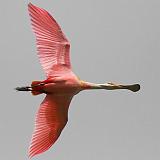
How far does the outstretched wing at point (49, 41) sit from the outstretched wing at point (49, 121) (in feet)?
1.38

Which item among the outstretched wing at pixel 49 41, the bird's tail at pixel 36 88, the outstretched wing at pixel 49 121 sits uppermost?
the outstretched wing at pixel 49 41

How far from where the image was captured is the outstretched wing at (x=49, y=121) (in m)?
15.0

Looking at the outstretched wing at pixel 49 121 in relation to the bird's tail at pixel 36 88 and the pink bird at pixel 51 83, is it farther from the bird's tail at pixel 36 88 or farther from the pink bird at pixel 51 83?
the bird's tail at pixel 36 88

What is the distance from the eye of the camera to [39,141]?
49.2 feet

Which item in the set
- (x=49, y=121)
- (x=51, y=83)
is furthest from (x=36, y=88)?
(x=49, y=121)

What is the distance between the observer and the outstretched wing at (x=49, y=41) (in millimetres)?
14828

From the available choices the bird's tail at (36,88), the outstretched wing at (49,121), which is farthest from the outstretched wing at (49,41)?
the outstretched wing at (49,121)

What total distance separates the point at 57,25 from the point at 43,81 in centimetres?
74

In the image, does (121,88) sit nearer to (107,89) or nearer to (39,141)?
(107,89)

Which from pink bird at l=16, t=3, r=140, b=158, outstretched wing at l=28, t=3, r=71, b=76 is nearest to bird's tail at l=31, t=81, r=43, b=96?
pink bird at l=16, t=3, r=140, b=158

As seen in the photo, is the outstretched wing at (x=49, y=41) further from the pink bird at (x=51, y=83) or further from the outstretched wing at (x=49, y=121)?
the outstretched wing at (x=49, y=121)

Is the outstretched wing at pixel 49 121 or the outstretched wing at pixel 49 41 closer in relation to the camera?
the outstretched wing at pixel 49 41

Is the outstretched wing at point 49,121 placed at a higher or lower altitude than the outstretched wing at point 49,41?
lower

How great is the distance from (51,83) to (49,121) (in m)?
0.65
